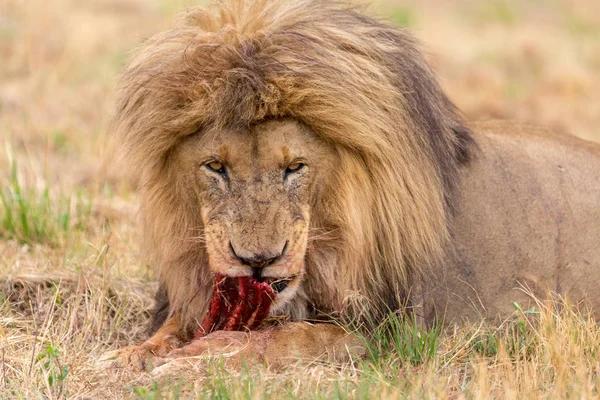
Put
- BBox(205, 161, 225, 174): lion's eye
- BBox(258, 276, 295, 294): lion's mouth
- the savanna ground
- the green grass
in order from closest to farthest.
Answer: the savanna ground → BBox(258, 276, 295, 294): lion's mouth → BBox(205, 161, 225, 174): lion's eye → the green grass

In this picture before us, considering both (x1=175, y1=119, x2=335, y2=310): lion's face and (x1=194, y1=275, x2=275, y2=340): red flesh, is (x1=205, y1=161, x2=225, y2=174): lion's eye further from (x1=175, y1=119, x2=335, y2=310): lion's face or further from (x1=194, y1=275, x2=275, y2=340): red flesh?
(x1=194, y1=275, x2=275, y2=340): red flesh

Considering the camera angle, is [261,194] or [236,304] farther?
[236,304]

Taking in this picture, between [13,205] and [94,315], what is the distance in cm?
140

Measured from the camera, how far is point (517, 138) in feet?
15.9

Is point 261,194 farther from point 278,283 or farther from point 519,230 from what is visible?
point 519,230

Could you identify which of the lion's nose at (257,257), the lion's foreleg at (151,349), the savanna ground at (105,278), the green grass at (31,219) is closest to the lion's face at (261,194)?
the lion's nose at (257,257)

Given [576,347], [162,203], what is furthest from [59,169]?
[576,347]

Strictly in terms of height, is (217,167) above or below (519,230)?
above

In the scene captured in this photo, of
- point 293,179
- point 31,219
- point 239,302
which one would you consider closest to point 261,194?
point 293,179

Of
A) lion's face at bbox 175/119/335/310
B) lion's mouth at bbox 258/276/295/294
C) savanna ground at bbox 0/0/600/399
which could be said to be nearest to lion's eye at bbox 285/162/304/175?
lion's face at bbox 175/119/335/310

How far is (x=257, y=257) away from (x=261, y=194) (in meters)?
0.25

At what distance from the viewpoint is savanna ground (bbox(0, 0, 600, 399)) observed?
3.44 metres

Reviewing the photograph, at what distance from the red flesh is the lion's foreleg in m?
0.12

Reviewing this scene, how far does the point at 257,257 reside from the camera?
11.4ft
